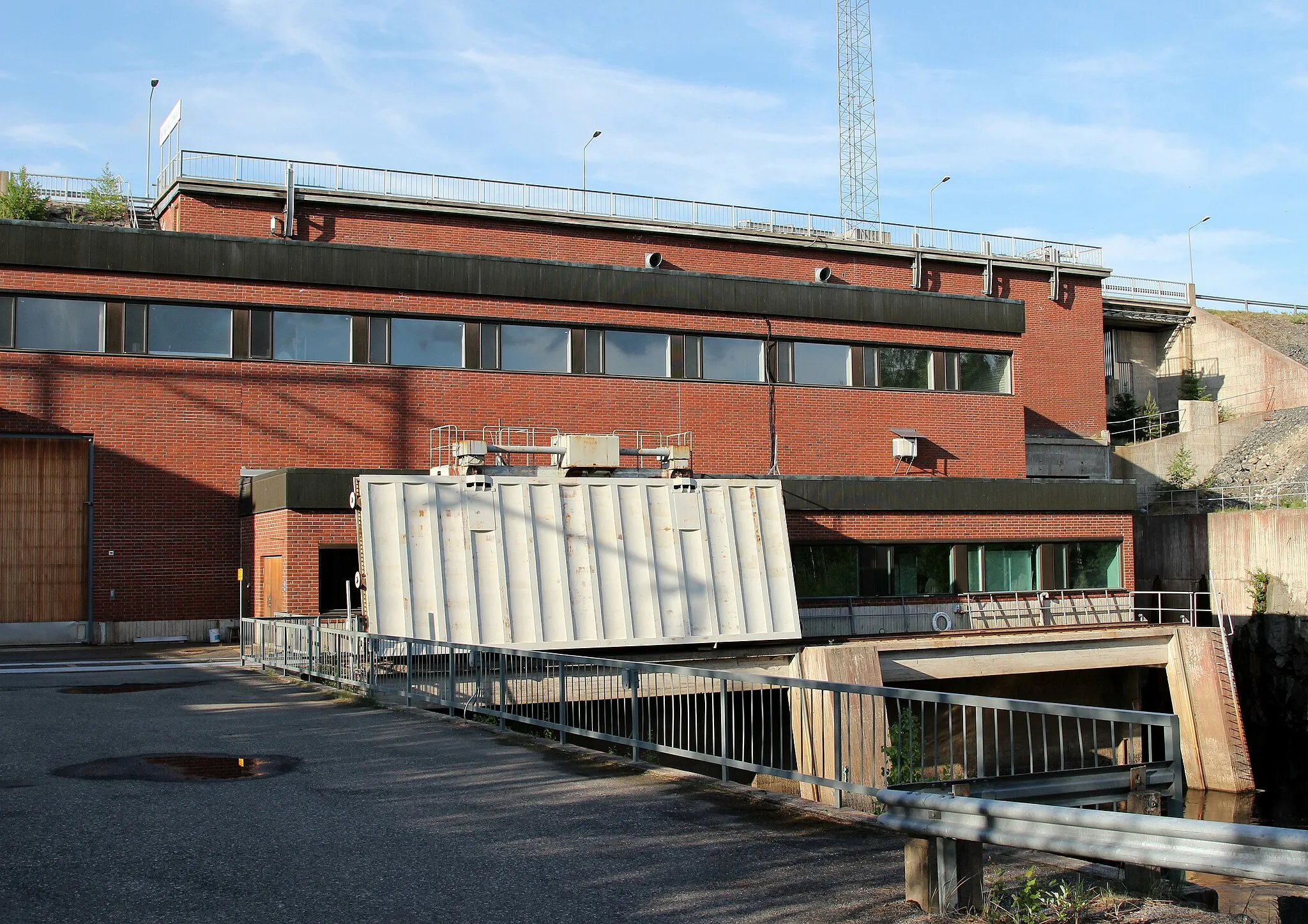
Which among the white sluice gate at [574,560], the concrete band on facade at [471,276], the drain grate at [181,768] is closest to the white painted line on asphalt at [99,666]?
the white sluice gate at [574,560]

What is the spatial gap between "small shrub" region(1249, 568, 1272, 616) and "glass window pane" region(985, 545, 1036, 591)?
27.6 ft

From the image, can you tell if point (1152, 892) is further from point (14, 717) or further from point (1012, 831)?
point (14, 717)

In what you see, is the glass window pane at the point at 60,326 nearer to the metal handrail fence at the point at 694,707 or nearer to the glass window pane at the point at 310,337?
the glass window pane at the point at 310,337

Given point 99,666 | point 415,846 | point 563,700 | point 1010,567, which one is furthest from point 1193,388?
point 415,846

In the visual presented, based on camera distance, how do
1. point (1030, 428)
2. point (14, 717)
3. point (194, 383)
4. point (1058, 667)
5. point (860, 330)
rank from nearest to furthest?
1. point (14, 717)
2. point (1058, 667)
3. point (194, 383)
4. point (860, 330)
5. point (1030, 428)

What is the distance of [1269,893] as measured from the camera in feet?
48.7

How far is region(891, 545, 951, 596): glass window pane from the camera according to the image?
30.8 metres

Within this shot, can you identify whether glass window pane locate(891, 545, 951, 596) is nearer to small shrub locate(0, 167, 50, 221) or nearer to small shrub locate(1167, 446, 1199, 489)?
small shrub locate(1167, 446, 1199, 489)

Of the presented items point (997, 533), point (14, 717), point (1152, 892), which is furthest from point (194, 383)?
point (1152, 892)

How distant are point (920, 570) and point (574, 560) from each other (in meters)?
11.5

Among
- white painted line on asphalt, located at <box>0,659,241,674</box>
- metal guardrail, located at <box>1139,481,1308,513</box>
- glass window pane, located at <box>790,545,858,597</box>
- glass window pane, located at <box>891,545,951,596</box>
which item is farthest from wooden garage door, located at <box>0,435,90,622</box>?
metal guardrail, located at <box>1139,481,1308,513</box>

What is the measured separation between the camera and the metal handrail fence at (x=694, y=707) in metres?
9.21

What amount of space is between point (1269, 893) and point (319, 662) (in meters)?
13.6

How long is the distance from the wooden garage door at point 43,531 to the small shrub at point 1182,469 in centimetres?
3983
